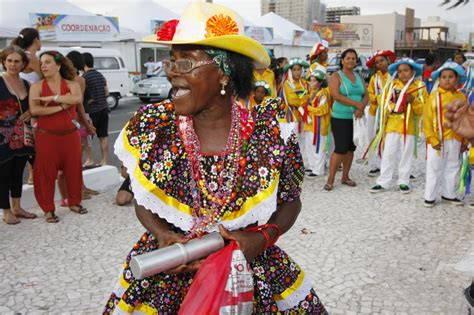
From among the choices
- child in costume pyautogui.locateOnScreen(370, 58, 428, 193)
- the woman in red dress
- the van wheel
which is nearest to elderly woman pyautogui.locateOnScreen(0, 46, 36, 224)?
the woman in red dress

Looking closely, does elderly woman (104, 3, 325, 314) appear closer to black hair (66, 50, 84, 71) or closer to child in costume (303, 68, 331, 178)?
child in costume (303, 68, 331, 178)

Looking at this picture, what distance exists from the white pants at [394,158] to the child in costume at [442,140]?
0.58 metres

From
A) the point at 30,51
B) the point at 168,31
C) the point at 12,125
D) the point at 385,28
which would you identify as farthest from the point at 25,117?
the point at 385,28

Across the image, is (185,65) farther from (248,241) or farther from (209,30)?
(248,241)

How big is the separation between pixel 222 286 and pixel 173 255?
21cm

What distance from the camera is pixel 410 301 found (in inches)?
136

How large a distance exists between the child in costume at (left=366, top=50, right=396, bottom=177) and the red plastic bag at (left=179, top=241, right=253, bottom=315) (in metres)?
5.50

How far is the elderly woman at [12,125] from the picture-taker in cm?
484

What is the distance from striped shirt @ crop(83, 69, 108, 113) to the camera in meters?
7.12

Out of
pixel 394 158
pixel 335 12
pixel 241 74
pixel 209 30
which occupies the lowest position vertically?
pixel 394 158

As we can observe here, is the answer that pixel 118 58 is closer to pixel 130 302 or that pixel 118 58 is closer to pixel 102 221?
pixel 102 221

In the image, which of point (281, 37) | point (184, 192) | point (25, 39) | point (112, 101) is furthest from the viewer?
point (281, 37)

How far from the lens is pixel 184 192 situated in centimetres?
187

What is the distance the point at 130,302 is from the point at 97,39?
21.0 meters
